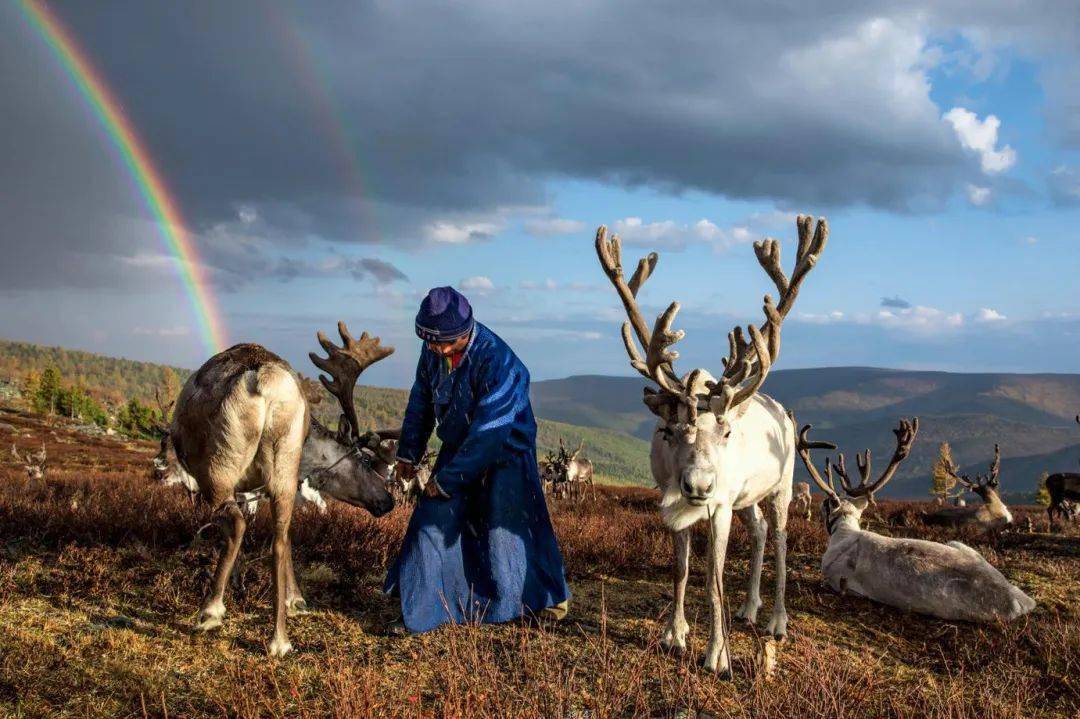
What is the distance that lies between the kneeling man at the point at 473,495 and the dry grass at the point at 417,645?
0.74 feet

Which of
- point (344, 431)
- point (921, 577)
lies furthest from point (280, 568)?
point (921, 577)

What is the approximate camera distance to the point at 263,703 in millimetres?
3234

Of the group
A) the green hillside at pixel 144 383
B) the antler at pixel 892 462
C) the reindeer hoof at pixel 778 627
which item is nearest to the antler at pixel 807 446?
the antler at pixel 892 462

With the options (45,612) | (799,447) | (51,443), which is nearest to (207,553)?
(45,612)

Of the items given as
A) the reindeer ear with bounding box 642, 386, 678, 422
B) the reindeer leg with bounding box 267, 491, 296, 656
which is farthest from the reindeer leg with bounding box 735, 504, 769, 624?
the reindeer leg with bounding box 267, 491, 296, 656

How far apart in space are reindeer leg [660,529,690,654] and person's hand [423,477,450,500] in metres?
1.46

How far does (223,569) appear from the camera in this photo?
4492mm

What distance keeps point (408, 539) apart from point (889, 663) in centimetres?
319

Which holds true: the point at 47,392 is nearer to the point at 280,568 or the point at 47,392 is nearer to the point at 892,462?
the point at 280,568

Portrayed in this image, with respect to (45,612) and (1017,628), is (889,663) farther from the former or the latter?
(45,612)

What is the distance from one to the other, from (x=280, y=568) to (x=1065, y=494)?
14795 millimetres

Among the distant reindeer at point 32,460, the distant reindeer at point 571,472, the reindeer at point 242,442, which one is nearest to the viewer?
the reindeer at point 242,442

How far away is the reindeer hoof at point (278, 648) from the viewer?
403 cm

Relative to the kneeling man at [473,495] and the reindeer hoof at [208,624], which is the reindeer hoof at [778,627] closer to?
the kneeling man at [473,495]
